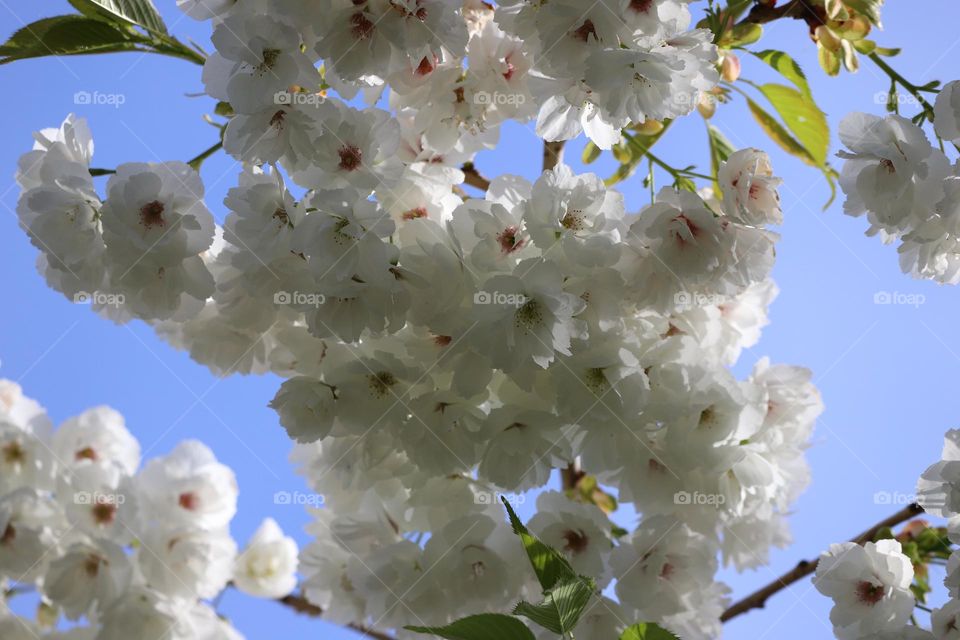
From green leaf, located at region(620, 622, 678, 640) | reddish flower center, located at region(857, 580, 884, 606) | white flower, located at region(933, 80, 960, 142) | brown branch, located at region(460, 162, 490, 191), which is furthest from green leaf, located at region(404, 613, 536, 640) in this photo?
brown branch, located at region(460, 162, 490, 191)

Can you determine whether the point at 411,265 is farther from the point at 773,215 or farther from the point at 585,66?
the point at 773,215

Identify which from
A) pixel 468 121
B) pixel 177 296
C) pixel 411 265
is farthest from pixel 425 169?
pixel 177 296

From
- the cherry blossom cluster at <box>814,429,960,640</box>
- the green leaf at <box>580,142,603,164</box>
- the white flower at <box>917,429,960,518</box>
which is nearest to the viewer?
the white flower at <box>917,429,960,518</box>

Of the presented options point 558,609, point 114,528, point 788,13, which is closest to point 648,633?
point 558,609

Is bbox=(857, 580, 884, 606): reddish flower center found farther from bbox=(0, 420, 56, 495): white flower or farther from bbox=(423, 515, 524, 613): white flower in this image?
bbox=(0, 420, 56, 495): white flower

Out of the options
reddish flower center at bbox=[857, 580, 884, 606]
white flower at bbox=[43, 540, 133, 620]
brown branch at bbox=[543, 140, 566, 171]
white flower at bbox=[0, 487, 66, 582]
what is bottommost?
reddish flower center at bbox=[857, 580, 884, 606]

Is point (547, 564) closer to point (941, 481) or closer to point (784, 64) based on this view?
point (941, 481)
